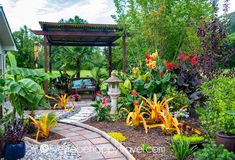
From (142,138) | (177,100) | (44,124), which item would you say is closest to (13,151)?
(44,124)

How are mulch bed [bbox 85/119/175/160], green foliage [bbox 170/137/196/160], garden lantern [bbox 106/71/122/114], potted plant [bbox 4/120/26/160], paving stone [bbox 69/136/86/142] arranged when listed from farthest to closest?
1. garden lantern [bbox 106/71/122/114]
2. paving stone [bbox 69/136/86/142]
3. potted plant [bbox 4/120/26/160]
4. mulch bed [bbox 85/119/175/160]
5. green foliage [bbox 170/137/196/160]

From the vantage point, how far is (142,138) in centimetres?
433

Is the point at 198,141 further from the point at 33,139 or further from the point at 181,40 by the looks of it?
the point at 181,40

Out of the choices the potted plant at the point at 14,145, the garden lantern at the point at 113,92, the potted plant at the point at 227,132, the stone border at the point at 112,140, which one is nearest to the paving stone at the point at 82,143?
the stone border at the point at 112,140

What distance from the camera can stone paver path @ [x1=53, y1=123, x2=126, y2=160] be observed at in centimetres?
368

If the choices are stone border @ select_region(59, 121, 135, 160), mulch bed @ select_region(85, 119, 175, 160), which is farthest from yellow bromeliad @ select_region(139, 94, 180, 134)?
stone border @ select_region(59, 121, 135, 160)

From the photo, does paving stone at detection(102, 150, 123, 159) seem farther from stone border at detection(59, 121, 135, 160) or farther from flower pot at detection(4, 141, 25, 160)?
flower pot at detection(4, 141, 25, 160)

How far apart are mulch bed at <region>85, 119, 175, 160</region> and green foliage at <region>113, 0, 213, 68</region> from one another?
3.59m

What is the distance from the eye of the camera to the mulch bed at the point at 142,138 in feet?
11.5

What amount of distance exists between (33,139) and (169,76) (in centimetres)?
344

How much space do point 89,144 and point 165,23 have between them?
16.9ft

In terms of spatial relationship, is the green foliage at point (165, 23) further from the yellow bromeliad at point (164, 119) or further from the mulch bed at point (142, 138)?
the mulch bed at point (142, 138)

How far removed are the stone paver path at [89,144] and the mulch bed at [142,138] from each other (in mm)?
263

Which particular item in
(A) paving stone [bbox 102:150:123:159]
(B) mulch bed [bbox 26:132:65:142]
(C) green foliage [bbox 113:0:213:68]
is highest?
(C) green foliage [bbox 113:0:213:68]
